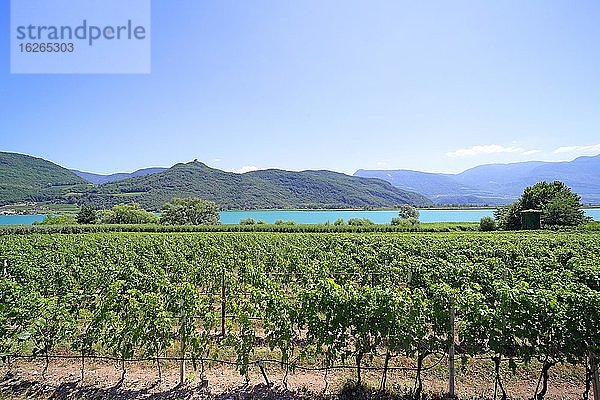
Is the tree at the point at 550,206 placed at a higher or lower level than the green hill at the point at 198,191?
lower

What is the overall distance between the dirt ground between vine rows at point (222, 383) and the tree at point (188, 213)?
6155 centimetres

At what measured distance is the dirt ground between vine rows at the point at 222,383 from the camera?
708 centimetres

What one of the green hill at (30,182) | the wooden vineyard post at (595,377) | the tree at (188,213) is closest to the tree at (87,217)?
the tree at (188,213)

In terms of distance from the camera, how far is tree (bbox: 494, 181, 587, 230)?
42938mm

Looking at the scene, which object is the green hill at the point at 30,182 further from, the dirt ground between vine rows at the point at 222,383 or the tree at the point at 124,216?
the dirt ground between vine rows at the point at 222,383

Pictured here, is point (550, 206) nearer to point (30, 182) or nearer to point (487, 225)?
point (487, 225)

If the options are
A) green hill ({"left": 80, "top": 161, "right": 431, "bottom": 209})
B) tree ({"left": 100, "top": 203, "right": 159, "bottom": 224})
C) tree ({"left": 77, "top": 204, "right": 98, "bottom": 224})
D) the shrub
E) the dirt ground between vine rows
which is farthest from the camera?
green hill ({"left": 80, "top": 161, "right": 431, "bottom": 209})

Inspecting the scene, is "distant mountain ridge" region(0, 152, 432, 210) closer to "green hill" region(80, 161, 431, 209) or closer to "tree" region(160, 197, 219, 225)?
"green hill" region(80, 161, 431, 209)

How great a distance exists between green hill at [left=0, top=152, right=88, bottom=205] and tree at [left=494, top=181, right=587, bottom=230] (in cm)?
15445

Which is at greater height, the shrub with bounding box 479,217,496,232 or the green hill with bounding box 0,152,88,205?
the green hill with bounding box 0,152,88,205

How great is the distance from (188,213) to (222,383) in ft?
220

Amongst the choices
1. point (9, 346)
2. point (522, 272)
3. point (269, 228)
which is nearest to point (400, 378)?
point (522, 272)

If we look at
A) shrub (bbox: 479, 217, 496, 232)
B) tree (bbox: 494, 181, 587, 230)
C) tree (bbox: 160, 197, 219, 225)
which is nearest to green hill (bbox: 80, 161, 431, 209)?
tree (bbox: 160, 197, 219, 225)

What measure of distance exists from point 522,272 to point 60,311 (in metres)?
12.8
